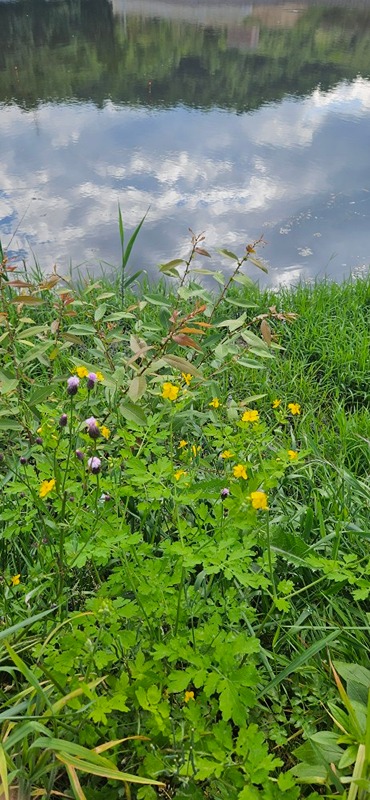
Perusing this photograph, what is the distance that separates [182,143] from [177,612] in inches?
137

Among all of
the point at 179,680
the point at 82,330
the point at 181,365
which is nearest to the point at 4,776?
the point at 179,680

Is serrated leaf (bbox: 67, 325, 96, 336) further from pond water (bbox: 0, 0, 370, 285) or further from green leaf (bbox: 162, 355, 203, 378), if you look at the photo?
pond water (bbox: 0, 0, 370, 285)

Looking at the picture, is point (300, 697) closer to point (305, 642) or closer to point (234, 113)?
point (305, 642)

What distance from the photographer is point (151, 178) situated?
3.27m

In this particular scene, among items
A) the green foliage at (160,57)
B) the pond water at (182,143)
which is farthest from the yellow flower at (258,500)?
the green foliage at (160,57)

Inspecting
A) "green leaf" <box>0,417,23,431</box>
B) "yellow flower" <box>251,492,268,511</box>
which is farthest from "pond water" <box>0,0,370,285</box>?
"yellow flower" <box>251,492,268,511</box>

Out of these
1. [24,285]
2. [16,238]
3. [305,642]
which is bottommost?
[305,642]

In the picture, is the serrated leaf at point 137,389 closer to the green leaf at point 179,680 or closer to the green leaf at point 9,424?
the green leaf at point 9,424

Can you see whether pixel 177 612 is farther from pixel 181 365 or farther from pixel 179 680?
pixel 181 365

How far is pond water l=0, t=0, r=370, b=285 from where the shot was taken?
2.76 m

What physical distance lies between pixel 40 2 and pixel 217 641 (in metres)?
8.36

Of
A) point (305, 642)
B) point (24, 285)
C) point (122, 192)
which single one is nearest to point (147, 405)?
point (24, 285)

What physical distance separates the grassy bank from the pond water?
0.65 meters

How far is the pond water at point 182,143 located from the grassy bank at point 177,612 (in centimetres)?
65
